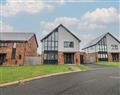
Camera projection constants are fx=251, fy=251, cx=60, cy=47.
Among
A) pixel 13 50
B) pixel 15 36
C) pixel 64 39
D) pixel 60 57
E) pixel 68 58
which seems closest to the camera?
pixel 13 50

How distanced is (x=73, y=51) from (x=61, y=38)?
4.09 metres

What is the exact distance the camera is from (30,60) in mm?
56156

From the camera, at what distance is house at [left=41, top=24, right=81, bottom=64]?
57.7 m

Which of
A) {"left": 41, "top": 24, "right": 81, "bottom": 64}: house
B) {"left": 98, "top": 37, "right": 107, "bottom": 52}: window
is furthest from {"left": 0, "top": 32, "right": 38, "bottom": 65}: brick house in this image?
{"left": 98, "top": 37, "right": 107, "bottom": 52}: window

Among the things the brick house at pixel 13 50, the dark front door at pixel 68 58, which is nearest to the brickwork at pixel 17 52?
the brick house at pixel 13 50

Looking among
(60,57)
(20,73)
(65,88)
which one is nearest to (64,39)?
(60,57)

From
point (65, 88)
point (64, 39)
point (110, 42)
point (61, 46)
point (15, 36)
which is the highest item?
point (15, 36)

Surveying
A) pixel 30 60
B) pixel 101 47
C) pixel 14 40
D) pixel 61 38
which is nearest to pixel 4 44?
pixel 14 40

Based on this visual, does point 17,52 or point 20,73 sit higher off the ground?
point 17,52

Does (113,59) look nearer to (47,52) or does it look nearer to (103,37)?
(103,37)

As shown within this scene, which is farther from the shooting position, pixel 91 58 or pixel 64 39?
pixel 91 58

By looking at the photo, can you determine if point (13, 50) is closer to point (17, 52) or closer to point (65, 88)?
point (17, 52)

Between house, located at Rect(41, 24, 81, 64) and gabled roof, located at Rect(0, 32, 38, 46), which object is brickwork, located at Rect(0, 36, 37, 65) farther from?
house, located at Rect(41, 24, 81, 64)

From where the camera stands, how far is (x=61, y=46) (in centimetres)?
5806
